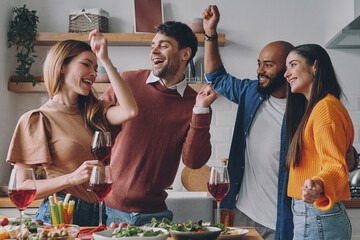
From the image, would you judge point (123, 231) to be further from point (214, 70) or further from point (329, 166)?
point (214, 70)

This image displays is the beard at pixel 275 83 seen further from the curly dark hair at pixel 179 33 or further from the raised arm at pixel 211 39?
the curly dark hair at pixel 179 33

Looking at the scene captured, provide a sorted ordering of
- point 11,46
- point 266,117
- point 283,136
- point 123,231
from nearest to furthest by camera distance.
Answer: point 123,231 → point 283,136 → point 266,117 → point 11,46

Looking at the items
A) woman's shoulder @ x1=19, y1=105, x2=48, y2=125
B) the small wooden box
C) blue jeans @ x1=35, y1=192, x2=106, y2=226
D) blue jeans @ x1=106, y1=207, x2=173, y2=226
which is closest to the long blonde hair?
woman's shoulder @ x1=19, y1=105, x2=48, y2=125

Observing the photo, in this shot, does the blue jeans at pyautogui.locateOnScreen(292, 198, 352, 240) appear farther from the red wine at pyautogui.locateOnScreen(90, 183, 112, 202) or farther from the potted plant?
the potted plant

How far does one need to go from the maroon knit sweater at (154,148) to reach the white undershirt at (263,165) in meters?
0.56

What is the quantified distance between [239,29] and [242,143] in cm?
169

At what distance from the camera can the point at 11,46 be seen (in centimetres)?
394

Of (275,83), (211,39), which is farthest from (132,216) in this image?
(211,39)

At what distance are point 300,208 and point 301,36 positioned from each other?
241 centimetres

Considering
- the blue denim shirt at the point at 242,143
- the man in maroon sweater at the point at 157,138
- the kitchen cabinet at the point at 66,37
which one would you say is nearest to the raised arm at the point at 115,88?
the man in maroon sweater at the point at 157,138

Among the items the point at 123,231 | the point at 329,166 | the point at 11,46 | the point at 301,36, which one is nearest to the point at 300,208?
the point at 329,166

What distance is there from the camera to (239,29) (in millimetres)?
4109

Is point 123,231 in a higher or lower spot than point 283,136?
lower

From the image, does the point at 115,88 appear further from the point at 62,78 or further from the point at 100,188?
the point at 100,188
